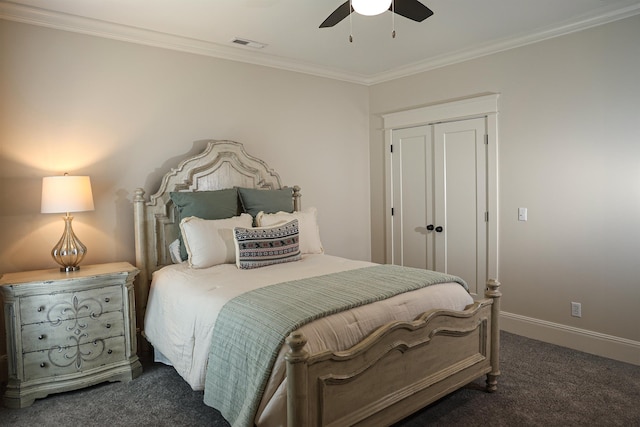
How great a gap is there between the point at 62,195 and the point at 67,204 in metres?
0.07

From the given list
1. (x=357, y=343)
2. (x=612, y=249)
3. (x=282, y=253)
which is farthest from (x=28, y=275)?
(x=612, y=249)

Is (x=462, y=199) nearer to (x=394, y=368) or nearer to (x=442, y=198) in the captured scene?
(x=442, y=198)

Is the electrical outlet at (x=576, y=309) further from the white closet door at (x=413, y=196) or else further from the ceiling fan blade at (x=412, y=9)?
the ceiling fan blade at (x=412, y=9)

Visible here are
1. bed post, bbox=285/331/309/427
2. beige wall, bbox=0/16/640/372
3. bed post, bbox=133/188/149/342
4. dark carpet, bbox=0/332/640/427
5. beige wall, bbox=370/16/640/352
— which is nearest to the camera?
bed post, bbox=285/331/309/427

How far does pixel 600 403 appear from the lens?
8.52 feet

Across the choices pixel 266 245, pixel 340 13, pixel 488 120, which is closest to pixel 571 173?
pixel 488 120

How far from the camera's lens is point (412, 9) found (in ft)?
7.78

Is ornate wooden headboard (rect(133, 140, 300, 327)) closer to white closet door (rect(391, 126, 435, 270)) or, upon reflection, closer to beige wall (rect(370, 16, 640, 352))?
white closet door (rect(391, 126, 435, 270))

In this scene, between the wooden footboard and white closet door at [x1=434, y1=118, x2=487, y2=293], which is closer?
the wooden footboard

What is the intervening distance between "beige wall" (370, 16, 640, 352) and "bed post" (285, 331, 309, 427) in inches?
108

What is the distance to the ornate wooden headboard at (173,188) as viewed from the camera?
3355 millimetres

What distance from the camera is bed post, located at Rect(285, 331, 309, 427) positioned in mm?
1747

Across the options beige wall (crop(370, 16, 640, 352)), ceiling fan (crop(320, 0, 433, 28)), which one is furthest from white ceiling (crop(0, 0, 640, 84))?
ceiling fan (crop(320, 0, 433, 28))

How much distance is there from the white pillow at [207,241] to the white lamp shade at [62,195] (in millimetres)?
707
